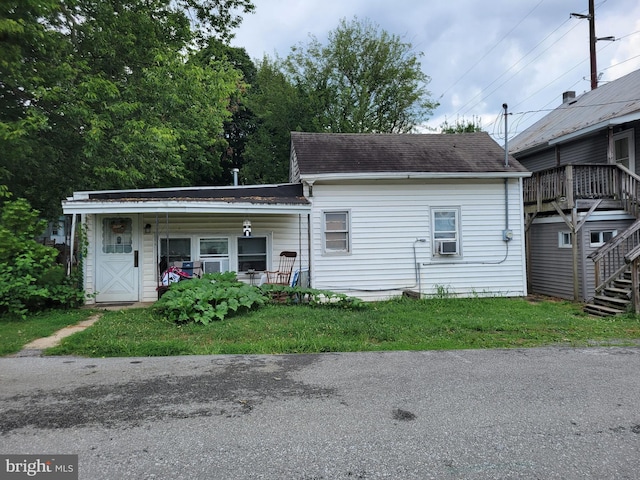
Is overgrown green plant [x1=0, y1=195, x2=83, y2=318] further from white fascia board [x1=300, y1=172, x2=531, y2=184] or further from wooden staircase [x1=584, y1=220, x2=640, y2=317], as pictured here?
wooden staircase [x1=584, y1=220, x2=640, y2=317]

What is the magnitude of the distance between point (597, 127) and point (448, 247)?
5.62m

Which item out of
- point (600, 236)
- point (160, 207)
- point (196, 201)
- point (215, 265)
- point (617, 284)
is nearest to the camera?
point (160, 207)

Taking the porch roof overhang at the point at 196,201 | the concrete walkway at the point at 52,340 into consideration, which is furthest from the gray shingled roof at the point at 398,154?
the concrete walkway at the point at 52,340

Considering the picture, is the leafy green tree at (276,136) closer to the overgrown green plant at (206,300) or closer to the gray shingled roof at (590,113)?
the gray shingled roof at (590,113)

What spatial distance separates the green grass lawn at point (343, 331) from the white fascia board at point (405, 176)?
134 inches

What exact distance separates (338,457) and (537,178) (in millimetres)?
12095

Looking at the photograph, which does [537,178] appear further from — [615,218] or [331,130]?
[331,130]

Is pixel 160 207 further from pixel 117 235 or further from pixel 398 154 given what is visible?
pixel 398 154

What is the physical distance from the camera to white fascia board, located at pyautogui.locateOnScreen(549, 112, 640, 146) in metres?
11.6

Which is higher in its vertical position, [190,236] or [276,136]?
[276,136]

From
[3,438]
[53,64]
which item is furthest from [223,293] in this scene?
[53,64]

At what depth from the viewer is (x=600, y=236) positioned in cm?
1158

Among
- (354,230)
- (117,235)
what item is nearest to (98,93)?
(117,235)

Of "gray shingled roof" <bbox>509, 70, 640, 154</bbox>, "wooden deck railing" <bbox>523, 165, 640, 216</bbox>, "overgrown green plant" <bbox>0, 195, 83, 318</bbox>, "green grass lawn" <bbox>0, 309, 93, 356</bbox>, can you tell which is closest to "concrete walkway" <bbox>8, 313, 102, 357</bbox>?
"green grass lawn" <bbox>0, 309, 93, 356</bbox>
